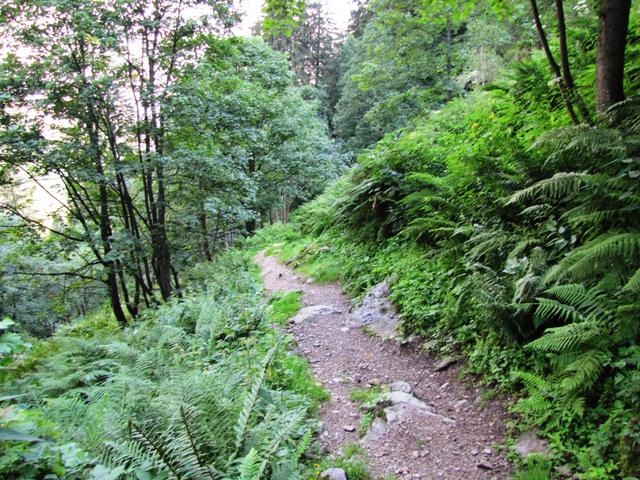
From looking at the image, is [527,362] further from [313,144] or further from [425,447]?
[313,144]

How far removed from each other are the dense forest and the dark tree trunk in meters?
0.02

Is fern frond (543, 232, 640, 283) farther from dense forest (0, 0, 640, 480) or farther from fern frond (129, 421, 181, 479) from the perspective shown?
fern frond (129, 421, 181, 479)

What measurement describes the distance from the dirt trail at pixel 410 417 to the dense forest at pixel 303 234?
0.66 feet

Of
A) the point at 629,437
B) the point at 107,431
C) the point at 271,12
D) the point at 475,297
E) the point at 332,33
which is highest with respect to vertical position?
the point at 332,33

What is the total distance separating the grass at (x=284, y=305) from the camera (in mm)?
6847

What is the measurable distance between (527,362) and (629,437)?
1.04 meters

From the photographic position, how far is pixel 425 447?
3.17m

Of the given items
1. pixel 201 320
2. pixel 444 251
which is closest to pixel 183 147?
pixel 201 320

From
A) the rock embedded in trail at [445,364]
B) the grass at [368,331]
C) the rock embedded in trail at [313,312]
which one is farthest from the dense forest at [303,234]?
the grass at [368,331]

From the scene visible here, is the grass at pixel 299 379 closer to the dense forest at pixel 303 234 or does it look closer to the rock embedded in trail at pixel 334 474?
the dense forest at pixel 303 234

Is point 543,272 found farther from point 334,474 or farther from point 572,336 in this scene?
point 334,474

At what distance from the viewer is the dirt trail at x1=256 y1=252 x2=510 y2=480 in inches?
117

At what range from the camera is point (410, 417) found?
137 inches

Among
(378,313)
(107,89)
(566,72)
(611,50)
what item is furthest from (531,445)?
(107,89)
